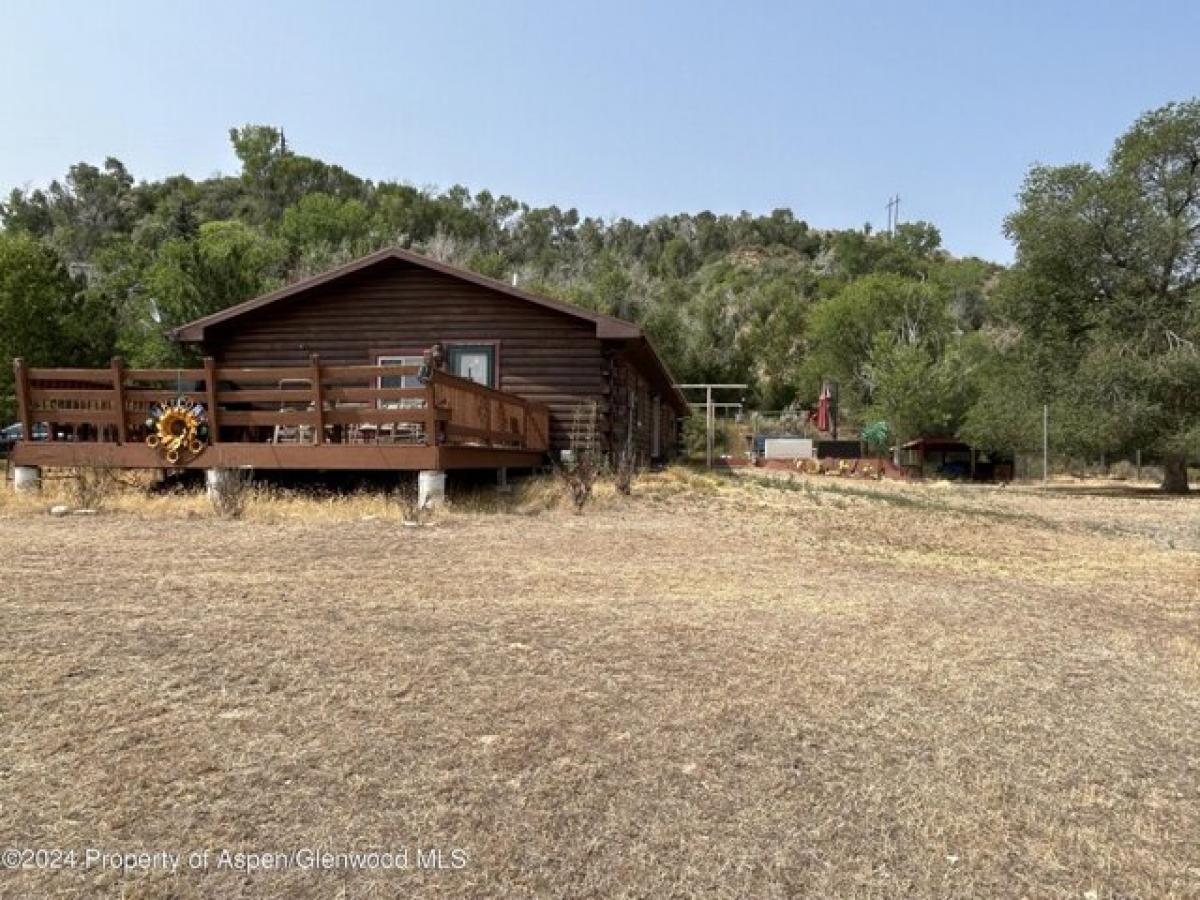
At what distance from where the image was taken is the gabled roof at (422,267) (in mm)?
14578

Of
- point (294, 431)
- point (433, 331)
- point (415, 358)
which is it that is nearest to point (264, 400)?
point (294, 431)

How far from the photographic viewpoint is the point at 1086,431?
70.2 feet

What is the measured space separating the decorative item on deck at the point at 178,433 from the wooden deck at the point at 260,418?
0.06 m

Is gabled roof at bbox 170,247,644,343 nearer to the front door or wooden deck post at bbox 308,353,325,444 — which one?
the front door

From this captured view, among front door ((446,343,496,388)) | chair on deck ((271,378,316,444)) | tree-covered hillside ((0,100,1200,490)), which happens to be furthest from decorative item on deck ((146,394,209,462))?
tree-covered hillside ((0,100,1200,490))

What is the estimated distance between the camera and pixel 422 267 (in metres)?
15.3

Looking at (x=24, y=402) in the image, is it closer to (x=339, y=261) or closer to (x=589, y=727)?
(x=589, y=727)

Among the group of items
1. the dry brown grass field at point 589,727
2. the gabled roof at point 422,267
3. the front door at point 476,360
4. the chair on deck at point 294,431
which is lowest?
the dry brown grass field at point 589,727

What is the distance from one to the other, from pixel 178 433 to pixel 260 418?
99cm

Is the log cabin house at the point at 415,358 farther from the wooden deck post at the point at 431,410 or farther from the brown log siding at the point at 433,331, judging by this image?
the wooden deck post at the point at 431,410

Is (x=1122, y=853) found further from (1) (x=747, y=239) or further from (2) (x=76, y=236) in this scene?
(1) (x=747, y=239)

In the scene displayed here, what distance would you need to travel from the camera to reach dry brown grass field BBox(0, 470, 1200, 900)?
101 inches

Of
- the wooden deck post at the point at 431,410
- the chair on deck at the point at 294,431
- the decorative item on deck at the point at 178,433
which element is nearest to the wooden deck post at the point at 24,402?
the decorative item on deck at the point at 178,433

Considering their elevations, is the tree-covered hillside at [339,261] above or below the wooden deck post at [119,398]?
above
